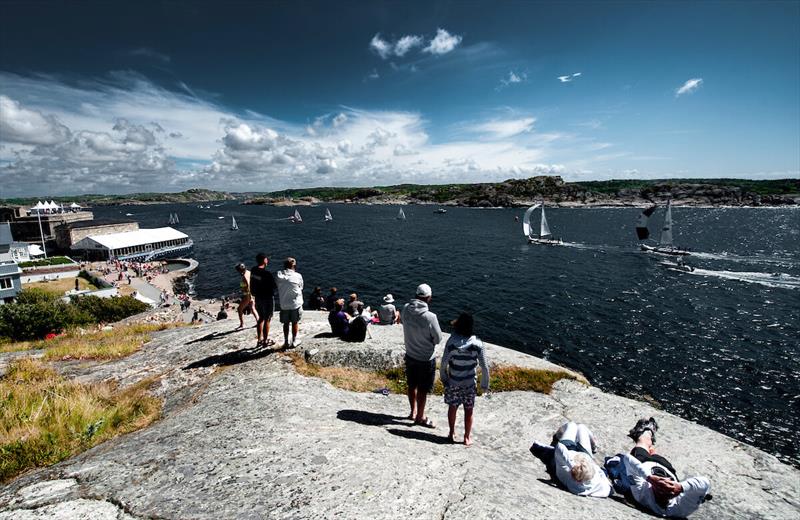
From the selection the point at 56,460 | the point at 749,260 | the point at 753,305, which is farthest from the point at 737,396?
the point at 749,260

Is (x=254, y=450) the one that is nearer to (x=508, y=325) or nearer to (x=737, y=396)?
(x=737, y=396)

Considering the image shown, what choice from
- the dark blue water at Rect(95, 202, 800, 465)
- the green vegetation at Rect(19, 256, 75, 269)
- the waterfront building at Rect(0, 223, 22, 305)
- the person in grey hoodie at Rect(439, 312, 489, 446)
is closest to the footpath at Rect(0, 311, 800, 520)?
the person in grey hoodie at Rect(439, 312, 489, 446)

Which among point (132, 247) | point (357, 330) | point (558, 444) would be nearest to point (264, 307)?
point (357, 330)

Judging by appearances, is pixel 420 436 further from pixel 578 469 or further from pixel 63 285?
pixel 63 285

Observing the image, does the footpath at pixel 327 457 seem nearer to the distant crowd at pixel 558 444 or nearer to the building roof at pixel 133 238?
the distant crowd at pixel 558 444

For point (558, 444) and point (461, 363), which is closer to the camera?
point (461, 363)

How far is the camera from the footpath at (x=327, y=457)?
16.5 ft

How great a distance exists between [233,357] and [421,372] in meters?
7.17

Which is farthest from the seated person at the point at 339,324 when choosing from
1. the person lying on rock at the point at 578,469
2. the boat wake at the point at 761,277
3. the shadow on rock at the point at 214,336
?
the boat wake at the point at 761,277

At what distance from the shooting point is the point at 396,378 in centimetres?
1198

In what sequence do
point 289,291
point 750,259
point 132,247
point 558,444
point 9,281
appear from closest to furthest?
1. point 558,444
2. point 289,291
3. point 9,281
4. point 750,259
5. point 132,247

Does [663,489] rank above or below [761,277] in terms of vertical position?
above

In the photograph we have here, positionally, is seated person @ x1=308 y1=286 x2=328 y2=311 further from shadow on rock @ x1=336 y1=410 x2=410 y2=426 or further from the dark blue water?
the dark blue water

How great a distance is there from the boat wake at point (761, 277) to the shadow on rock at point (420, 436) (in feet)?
201
